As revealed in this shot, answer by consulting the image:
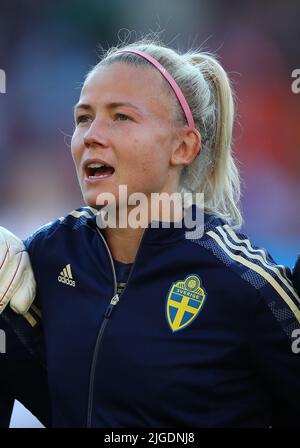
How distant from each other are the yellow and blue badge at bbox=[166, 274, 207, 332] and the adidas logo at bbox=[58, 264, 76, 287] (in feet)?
0.85

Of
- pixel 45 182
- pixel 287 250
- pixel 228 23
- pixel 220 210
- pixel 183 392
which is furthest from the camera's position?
pixel 228 23

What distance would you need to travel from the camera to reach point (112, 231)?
172cm

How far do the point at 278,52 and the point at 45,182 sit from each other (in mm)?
2055

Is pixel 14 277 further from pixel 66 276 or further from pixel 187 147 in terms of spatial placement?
pixel 187 147

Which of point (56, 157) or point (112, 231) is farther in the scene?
point (56, 157)

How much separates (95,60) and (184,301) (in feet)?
13.9

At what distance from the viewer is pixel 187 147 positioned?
1.78m

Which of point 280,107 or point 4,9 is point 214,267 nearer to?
point 280,107

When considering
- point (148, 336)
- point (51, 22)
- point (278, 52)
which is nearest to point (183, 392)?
point (148, 336)
